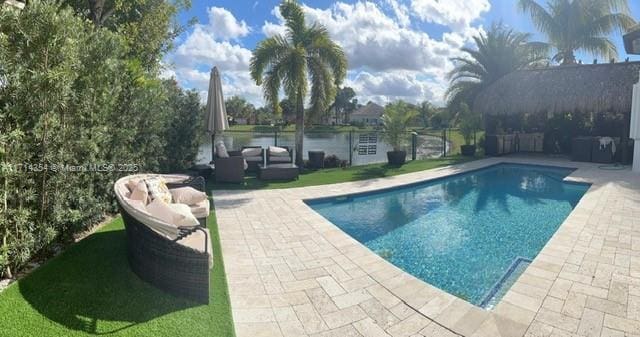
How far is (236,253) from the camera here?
4.53 meters

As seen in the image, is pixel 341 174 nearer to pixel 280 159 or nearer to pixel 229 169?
pixel 280 159

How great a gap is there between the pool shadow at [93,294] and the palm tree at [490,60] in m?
20.5

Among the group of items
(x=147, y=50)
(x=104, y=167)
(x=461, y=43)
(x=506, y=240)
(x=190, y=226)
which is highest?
(x=461, y=43)

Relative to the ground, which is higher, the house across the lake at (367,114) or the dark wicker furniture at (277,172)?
the house across the lake at (367,114)

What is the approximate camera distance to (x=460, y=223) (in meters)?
6.80

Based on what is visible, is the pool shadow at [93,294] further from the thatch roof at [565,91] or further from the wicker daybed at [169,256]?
the thatch roof at [565,91]

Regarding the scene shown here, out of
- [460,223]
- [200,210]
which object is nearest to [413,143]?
[460,223]

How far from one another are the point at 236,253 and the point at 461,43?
20.5m

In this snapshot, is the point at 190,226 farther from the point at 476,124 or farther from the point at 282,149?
the point at 476,124

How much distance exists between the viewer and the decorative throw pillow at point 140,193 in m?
4.15

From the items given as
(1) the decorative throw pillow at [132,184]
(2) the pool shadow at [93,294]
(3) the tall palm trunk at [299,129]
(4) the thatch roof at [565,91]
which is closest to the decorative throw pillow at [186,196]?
(1) the decorative throw pillow at [132,184]

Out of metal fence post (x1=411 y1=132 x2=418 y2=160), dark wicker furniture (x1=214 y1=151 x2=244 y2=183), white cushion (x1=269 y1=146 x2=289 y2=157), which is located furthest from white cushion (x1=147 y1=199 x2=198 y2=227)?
metal fence post (x1=411 y1=132 x2=418 y2=160)

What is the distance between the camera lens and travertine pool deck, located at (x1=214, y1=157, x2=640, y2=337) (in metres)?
2.97

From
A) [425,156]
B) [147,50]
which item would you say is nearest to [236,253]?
[147,50]
